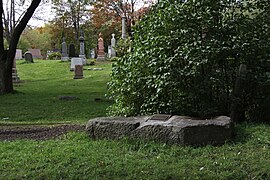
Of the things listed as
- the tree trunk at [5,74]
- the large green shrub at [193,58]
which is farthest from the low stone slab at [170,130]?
the tree trunk at [5,74]

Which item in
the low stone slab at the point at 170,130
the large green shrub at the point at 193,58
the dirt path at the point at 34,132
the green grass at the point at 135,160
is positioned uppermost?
the large green shrub at the point at 193,58

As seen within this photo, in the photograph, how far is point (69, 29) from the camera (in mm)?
47719

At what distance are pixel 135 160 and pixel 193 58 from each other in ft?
7.92

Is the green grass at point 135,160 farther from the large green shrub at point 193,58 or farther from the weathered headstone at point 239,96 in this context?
the large green shrub at point 193,58

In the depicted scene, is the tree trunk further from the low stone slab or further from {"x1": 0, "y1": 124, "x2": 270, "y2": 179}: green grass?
the low stone slab

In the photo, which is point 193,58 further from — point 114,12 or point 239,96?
point 114,12

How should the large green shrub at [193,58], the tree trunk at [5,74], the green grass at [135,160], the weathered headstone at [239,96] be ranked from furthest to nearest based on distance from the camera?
the tree trunk at [5,74], the large green shrub at [193,58], the weathered headstone at [239,96], the green grass at [135,160]

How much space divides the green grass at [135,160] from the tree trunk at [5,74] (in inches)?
350

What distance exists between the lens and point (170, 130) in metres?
5.06

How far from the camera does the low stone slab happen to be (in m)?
4.97

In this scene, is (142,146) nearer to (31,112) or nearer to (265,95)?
(265,95)

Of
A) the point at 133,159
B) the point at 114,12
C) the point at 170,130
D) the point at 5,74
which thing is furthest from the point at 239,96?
the point at 114,12

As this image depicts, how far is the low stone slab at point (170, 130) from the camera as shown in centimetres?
497

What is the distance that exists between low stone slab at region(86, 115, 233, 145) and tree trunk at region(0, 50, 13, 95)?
921 cm
